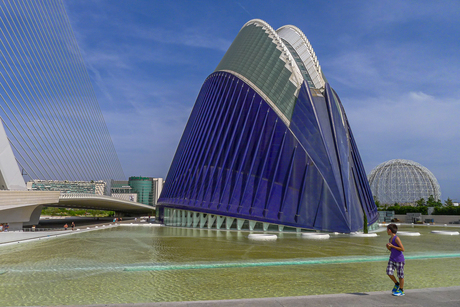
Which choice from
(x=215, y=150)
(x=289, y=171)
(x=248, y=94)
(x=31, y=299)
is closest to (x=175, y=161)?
(x=215, y=150)

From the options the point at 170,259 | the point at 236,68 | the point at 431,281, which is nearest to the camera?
the point at 431,281

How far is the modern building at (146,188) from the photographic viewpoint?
177875mm

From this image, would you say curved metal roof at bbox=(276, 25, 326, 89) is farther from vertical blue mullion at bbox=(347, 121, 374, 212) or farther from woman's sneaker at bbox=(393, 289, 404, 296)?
woman's sneaker at bbox=(393, 289, 404, 296)

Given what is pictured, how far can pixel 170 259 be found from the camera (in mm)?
13867

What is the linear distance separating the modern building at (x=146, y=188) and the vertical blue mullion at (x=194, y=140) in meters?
138

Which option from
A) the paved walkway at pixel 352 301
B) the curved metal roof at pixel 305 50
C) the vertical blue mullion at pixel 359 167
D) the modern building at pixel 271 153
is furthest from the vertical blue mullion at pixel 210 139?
the paved walkway at pixel 352 301

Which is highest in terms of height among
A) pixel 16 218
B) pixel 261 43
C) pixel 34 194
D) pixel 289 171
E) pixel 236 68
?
pixel 261 43

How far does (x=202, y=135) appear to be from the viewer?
133 feet

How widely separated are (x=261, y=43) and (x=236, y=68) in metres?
4.26

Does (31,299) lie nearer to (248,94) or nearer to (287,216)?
(287,216)

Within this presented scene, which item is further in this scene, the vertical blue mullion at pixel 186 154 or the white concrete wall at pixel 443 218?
the white concrete wall at pixel 443 218

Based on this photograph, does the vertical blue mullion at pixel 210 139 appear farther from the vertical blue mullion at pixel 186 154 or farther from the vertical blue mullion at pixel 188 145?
the vertical blue mullion at pixel 188 145

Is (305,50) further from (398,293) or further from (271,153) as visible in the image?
(398,293)

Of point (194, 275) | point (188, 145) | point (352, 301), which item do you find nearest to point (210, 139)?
point (188, 145)
